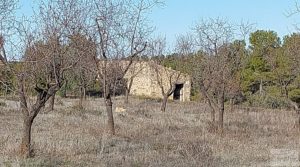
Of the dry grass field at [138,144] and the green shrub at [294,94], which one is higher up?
the green shrub at [294,94]

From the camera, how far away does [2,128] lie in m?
16.7

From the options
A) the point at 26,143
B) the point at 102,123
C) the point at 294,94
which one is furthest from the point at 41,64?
the point at 294,94

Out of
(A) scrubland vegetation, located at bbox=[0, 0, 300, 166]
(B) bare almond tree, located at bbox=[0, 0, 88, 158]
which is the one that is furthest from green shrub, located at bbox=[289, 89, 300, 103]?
(B) bare almond tree, located at bbox=[0, 0, 88, 158]

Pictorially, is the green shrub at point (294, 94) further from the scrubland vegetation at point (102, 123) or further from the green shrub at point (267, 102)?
the scrubland vegetation at point (102, 123)

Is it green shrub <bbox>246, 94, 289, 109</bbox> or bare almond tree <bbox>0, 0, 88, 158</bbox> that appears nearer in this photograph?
bare almond tree <bbox>0, 0, 88, 158</bbox>

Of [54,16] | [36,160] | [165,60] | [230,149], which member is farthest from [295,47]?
[165,60]

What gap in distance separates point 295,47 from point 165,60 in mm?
20924

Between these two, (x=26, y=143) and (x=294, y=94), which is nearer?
(x=26, y=143)

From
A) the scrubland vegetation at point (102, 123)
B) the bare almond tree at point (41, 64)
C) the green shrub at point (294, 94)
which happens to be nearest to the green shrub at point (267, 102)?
the green shrub at point (294, 94)

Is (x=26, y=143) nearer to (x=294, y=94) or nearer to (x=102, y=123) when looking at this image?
(x=102, y=123)

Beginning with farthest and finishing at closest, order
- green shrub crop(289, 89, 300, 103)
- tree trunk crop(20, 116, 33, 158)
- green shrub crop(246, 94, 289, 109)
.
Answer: green shrub crop(246, 94, 289, 109) < green shrub crop(289, 89, 300, 103) < tree trunk crop(20, 116, 33, 158)

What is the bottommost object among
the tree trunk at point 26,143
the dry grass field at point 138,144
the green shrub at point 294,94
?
the dry grass field at point 138,144

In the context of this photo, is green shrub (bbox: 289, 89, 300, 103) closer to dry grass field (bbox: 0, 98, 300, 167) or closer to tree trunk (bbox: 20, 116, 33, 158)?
dry grass field (bbox: 0, 98, 300, 167)

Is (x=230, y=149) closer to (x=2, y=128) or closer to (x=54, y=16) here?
(x=54, y=16)
